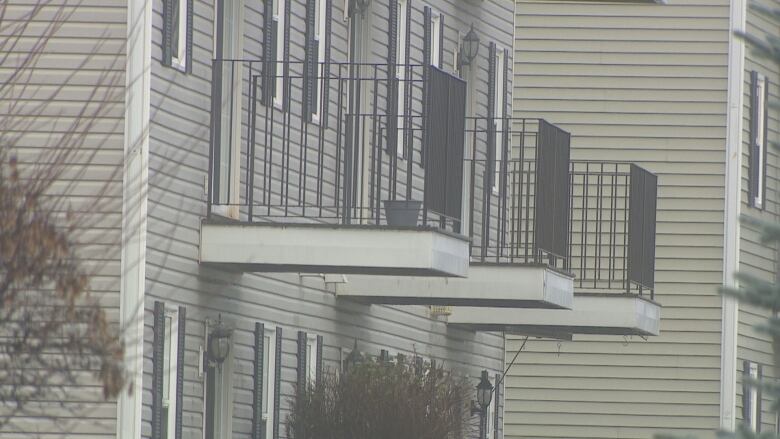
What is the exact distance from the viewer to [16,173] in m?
9.04

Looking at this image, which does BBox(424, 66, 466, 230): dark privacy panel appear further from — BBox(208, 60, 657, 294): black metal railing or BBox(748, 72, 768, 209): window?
BBox(748, 72, 768, 209): window

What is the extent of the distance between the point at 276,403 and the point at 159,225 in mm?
3349

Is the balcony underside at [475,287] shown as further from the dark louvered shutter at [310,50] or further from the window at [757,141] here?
the window at [757,141]

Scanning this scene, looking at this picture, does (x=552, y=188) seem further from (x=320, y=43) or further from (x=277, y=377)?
(x=277, y=377)

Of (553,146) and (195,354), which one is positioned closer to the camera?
(195,354)

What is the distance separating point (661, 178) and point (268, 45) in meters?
11.6

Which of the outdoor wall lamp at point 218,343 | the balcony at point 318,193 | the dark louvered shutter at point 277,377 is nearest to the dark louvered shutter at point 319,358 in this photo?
the dark louvered shutter at point 277,377

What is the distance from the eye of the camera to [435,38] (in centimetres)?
2252

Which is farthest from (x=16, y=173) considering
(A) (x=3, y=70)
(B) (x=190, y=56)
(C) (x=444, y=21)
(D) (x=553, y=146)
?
(C) (x=444, y=21)

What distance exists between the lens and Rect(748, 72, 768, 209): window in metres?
28.8

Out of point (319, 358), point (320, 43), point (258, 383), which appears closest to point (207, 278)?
point (258, 383)

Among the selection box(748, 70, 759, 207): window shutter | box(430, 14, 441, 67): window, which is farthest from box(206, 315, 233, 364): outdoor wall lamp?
box(748, 70, 759, 207): window shutter

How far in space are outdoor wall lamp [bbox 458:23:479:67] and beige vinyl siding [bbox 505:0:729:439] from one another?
17.2 feet

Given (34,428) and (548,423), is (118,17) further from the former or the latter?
(548,423)
